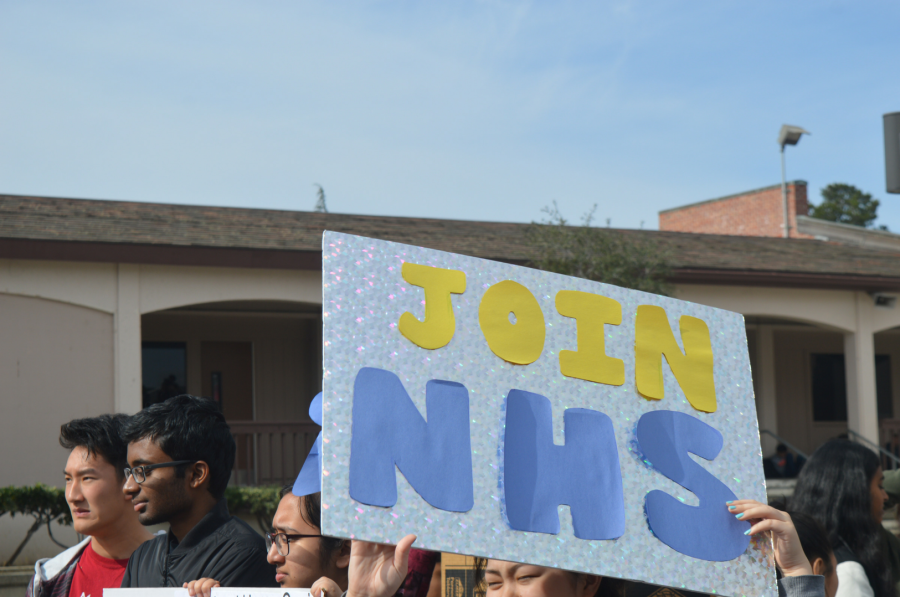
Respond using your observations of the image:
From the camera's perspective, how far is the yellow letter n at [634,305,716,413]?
7.90 feet

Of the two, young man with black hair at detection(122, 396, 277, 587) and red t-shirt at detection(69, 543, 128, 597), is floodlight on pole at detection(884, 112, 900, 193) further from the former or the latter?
red t-shirt at detection(69, 543, 128, 597)

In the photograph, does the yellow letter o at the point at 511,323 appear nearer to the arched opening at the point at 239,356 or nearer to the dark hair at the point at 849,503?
the dark hair at the point at 849,503

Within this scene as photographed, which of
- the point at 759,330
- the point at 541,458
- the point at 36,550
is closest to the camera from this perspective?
the point at 541,458

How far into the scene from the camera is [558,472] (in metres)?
2.19

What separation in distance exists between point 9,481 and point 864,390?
13.0m

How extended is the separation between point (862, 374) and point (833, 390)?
3.79 m

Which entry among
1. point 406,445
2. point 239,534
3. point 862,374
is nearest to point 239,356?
point 862,374

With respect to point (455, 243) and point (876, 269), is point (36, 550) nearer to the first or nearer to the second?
point (455, 243)

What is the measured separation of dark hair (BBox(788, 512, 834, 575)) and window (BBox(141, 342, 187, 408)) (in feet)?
43.0

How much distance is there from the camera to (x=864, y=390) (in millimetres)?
15586

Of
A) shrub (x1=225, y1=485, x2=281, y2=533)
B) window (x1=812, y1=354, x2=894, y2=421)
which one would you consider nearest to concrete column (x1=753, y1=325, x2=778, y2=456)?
window (x1=812, y1=354, x2=894, y2=421)

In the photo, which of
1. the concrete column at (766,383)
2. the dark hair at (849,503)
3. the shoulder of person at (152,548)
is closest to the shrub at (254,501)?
the shoulder of person at (152,548)

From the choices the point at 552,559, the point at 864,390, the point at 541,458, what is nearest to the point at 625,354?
the point at 541,458

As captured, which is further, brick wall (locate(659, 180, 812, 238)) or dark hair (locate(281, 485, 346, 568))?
brick wall (locate(659, 180, 812, 238))
